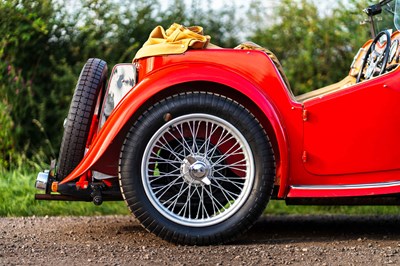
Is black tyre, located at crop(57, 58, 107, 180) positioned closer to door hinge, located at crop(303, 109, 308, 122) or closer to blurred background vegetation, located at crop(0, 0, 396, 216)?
door hinge, located at crop(303, 109, 308, 122)

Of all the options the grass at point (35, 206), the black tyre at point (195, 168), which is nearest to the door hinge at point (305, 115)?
the black tyre at point (195, 168)

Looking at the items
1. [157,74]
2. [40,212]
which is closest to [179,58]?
[157,74]

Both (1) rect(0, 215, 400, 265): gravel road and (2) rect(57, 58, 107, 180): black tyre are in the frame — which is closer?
(1) rect(0, 215, 400, 265): gravel road

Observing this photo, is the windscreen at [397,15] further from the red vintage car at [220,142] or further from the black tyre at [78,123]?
the black tyre at [78,123]

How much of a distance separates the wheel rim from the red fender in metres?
0.21

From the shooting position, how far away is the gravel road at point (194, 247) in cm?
418

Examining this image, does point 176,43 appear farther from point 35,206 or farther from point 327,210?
point 327,210

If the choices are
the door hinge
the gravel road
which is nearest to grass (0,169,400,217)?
the gravel road

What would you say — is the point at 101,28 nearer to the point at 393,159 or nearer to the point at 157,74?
the point at 157,74

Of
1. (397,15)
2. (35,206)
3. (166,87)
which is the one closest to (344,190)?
(166,87)

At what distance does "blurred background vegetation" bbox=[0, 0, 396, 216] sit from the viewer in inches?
307

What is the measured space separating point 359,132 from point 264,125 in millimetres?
591

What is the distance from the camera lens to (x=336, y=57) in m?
8.22

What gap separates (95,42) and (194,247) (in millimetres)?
4081
